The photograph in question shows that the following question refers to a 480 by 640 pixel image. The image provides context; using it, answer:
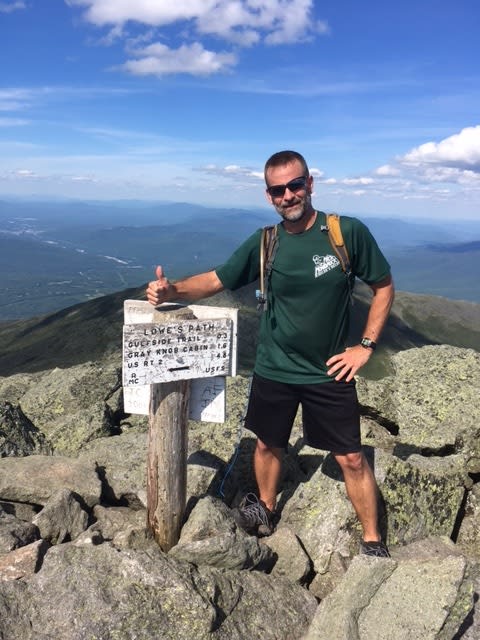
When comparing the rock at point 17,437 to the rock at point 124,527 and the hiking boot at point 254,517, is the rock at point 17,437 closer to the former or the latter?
the rock at point 124,527

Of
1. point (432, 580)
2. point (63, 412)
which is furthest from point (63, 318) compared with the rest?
point (432, 580)

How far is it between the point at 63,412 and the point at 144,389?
303 inches

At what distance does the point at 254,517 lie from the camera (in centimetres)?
912

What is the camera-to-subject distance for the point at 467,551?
377 inches

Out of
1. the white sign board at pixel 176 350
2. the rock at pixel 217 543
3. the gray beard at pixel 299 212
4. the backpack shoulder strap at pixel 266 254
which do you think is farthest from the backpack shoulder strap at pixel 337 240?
the rock at pixel 217 543

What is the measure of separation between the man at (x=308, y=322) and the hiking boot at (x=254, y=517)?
0.04 meters

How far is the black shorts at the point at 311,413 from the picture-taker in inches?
321

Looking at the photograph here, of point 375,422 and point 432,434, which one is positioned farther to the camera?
point 375,422

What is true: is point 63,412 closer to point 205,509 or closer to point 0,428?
point 0,428

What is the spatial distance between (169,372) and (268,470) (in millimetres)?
2962

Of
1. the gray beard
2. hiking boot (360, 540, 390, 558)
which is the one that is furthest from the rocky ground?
the gray beard

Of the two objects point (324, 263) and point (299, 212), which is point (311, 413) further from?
point (299, 212)

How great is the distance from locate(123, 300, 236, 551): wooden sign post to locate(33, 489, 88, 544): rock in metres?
1.31

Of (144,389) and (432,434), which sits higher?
(144,389)
